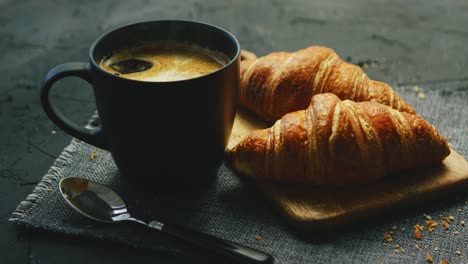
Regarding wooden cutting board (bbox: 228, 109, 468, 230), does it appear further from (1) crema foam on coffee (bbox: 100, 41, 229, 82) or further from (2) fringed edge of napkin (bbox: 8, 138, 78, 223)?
(2) fringed edge of napkin (bbox: 8, 138, 78, 223)

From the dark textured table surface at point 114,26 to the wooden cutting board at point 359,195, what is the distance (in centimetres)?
30

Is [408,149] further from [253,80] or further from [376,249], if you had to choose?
[253,80]

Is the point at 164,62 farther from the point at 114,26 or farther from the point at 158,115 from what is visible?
the point at 114,26

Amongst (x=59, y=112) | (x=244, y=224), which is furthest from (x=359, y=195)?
(x=59, y=112)

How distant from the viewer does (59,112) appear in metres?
1.21

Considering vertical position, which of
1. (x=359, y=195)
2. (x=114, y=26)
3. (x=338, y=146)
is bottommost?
(x=114, y=26)

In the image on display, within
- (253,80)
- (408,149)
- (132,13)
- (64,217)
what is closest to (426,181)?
(408,149)

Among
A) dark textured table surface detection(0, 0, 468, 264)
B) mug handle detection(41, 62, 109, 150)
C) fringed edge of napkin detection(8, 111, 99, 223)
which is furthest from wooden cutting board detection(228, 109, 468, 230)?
fringed edge of napkin detection(8, 111, 99, 223)

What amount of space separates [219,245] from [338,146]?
37 cm

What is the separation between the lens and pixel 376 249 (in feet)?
3.65

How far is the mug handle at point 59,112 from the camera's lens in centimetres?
113

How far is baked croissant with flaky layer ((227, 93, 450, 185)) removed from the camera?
3.94ft

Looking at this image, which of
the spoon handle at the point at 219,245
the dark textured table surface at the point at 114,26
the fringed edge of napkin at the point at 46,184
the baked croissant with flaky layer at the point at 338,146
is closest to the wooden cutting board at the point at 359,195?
the baked croissant with flaky layer at the point at 338,146

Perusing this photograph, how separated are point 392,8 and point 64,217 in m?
2.01
